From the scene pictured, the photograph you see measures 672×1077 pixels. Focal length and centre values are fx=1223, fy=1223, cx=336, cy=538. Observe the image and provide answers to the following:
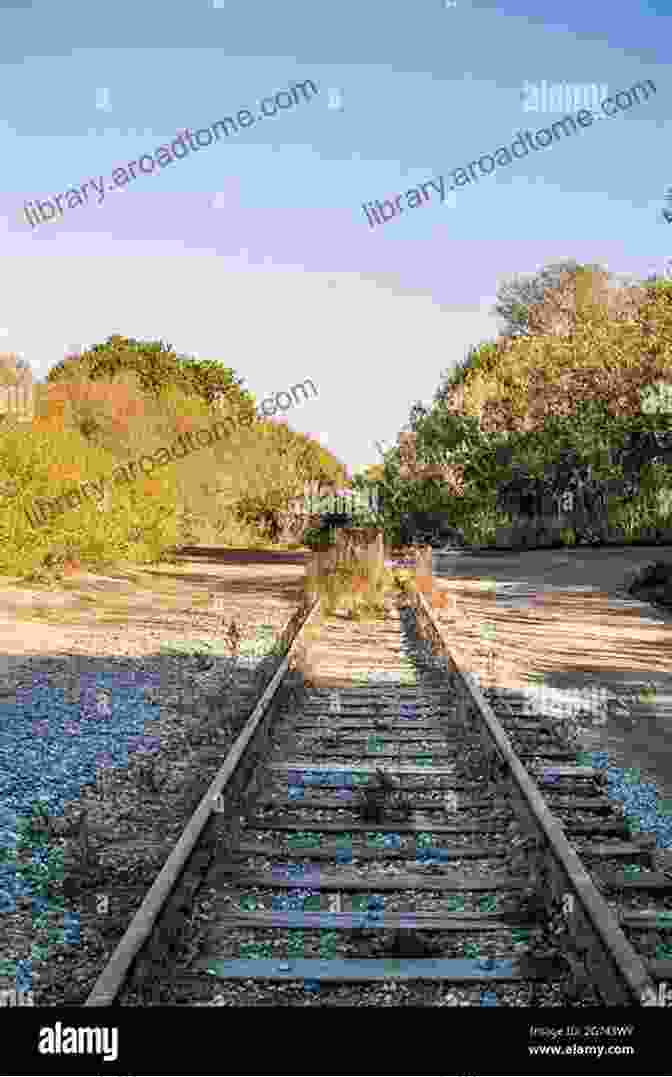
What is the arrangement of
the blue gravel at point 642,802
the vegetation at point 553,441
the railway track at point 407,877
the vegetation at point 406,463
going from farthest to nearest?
the vegetation at point 553,441
the vegetation at point 406,463
the blue gravel at point 642,802
the railway track at point 407,877

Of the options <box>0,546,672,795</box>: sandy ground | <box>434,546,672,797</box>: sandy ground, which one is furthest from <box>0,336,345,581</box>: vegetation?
<box>434,546,672,797</box>: sandy ground

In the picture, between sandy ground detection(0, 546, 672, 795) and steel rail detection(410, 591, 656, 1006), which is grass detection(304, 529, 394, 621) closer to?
sandy ground detection(0, 546, 672, 795)

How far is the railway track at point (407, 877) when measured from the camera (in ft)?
14.4

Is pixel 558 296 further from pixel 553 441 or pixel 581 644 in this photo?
pixel 581 644

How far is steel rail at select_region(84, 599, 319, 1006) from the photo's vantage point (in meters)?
3.99

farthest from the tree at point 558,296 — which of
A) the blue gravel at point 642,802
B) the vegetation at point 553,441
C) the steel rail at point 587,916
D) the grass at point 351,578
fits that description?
the steel rail at point 587,916

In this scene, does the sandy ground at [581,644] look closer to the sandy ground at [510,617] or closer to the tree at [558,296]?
the sandy ground at [510,617]

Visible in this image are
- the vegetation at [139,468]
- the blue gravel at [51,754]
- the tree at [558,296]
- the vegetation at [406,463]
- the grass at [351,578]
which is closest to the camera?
the blue gravel at [51,754]

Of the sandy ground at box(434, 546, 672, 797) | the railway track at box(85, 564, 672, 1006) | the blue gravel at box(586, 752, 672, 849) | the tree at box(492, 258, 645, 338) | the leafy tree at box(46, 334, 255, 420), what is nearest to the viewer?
the railway track at box(85, 564, 672, 1006)

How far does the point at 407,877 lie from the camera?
5.53 m

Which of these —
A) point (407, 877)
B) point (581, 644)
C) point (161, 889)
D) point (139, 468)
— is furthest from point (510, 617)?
point (139, 468)

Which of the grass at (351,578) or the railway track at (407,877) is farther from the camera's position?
the grass at (351,578)

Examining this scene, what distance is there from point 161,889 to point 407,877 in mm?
1213

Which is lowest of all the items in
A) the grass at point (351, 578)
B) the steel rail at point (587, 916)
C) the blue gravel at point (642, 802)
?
the blue gravel at point (642, 802)
